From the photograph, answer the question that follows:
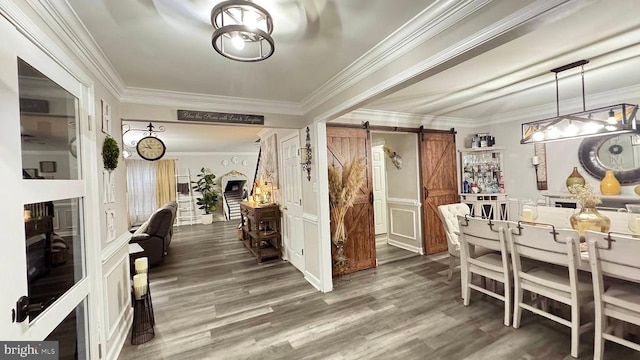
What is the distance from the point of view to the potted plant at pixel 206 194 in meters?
8.82

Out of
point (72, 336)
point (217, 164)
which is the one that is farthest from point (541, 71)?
point (217, 164)

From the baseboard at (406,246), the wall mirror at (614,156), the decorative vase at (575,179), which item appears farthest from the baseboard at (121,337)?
the wall mirror at (614,156)

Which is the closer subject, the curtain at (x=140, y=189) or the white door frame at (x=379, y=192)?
the white door frame at (x=379, y=192)

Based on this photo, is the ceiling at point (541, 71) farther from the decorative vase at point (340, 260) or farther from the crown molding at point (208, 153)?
the crown molding at point (208, 153)

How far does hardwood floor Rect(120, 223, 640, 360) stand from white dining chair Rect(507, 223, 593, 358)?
0.24 m

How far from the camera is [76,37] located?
5.40ft

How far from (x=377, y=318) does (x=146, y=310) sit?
7.83ft

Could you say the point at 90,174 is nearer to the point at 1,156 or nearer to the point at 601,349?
the point at 1,156

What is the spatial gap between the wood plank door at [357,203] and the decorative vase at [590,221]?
2.34 metres

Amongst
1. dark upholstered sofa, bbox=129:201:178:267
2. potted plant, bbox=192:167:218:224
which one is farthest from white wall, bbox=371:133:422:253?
potted plant, bbox=192:167:218:224

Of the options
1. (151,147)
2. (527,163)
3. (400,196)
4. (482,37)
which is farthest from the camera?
(400,196)

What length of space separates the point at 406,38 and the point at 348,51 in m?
0.49

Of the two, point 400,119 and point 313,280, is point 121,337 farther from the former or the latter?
point 400,119

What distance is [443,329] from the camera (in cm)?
240
